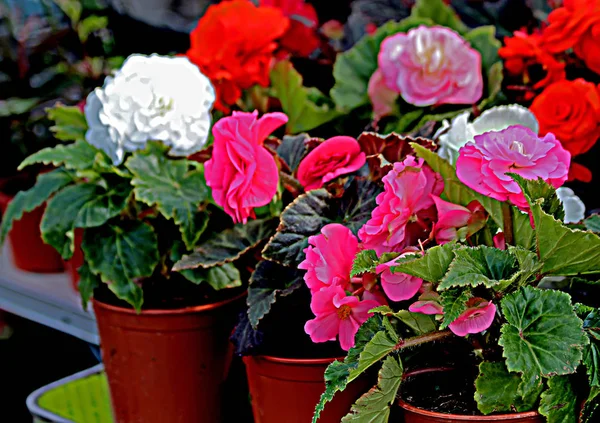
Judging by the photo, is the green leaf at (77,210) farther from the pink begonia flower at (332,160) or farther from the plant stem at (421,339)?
the plant stem at (421,339)

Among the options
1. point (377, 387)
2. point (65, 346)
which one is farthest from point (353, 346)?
point (65, 346)

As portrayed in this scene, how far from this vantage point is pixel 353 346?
67 centimetres

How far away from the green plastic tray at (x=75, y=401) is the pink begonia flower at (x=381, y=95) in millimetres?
694

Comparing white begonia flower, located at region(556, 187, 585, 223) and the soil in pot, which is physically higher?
white begonia flower, located at region(556, 187, 585, 223)

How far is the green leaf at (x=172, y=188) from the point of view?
96 cm

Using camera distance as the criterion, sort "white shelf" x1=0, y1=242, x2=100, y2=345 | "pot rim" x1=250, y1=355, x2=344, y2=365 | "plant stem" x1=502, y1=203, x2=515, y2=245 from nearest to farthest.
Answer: "plant stem" x1=502, y1=203, x2=515, y2=245
"pot rim" x1=250, y1=355, x2=344, y2=365
"white shelf" x1=0, y1=242, x2=100, y2=345

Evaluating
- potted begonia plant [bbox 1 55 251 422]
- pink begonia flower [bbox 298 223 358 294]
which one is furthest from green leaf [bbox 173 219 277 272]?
pink begonia flower [bbox 298 223 358 294]

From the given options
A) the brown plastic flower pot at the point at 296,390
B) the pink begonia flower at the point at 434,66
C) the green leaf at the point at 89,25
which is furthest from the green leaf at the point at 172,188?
the green leaf at the point at 89,25

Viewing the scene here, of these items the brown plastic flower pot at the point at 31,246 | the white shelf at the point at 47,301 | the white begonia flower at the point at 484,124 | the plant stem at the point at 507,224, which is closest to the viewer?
the plant stem at the point at 507,224

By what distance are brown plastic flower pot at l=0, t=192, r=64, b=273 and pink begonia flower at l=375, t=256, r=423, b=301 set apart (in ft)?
3.54

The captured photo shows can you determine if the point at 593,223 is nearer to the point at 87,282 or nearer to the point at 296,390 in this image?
the point at 296,390

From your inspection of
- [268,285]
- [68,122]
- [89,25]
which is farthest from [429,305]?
[89,25]

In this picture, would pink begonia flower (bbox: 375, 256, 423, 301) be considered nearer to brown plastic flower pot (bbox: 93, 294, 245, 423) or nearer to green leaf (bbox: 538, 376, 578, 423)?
green leaf (bbox: 538, 376, 578, 423)

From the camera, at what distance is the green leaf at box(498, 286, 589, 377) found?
573mm
